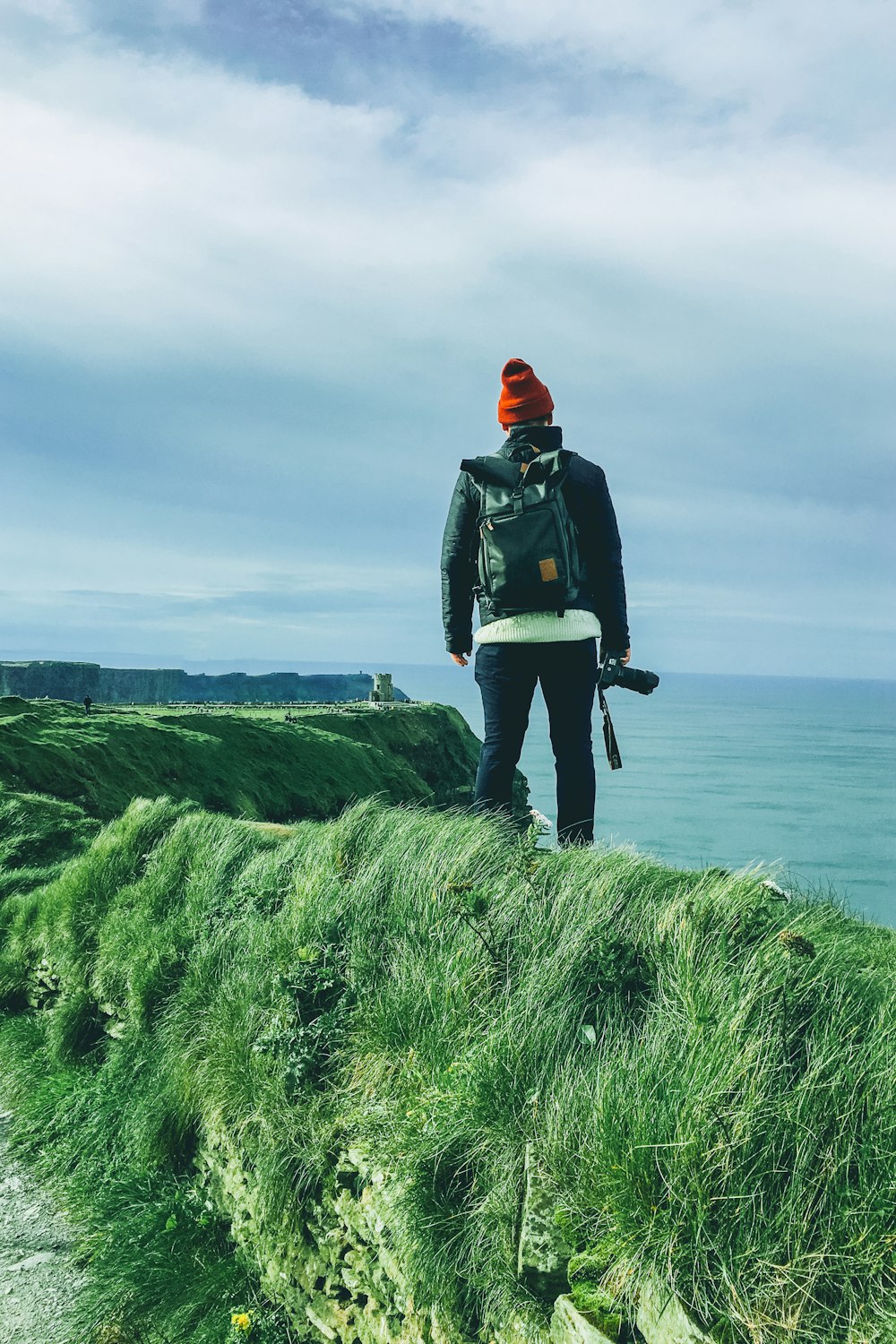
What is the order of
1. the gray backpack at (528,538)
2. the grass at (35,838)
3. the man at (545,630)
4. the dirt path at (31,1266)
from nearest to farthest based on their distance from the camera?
the dirt path at (31,1266)
the gray backpack at (528,538)
the man at (545,630)
the grass at (35,838)

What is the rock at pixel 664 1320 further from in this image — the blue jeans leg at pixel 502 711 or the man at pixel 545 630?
the blue jeans leg at pixel 502 711

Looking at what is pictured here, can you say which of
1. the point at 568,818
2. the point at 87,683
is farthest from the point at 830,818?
the point at 568,818

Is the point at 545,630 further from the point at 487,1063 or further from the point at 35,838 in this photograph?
the point at 35,838

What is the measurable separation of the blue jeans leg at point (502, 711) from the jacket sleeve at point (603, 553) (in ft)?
→ 1.92

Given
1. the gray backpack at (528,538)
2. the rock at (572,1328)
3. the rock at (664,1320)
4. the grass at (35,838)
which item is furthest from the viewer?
the grass at (35,838)

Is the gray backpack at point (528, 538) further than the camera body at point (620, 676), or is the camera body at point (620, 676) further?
the camera body at point (620, 676)

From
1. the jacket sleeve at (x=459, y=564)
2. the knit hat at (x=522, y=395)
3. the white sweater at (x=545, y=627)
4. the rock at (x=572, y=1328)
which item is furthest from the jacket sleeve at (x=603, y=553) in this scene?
the rock at (x=572, y=1328)

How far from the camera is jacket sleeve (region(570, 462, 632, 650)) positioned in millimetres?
6105

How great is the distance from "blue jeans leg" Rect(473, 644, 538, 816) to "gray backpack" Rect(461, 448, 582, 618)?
314 millimetres

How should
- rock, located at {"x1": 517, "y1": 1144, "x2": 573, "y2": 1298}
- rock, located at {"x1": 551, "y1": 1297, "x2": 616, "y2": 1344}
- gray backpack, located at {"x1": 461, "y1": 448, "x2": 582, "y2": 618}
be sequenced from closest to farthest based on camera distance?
rock, located at {"x1": 551, "y1": 1297, "x2": 616, "y2": 1344}
rock, located at {"x1": 517, "y1": 1144, "x2": 573, "y2": 1298}
gray backpack, located at {"x1": 461, "y1": 448, "x2": 582, "y2": 618}

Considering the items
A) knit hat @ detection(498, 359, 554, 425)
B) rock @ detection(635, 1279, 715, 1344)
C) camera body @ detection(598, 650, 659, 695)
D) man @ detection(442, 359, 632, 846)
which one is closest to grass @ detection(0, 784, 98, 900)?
man @ detection(442, 359, 632, 846)

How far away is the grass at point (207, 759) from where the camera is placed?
69.4ft

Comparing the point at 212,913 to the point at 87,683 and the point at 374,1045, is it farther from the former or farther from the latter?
the point at 87,683

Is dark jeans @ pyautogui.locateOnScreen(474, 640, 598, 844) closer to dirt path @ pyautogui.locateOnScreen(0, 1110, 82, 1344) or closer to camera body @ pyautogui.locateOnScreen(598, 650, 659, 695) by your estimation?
camera body @ pyautogui.locateOnScreen(598, 650, 659, 695)
